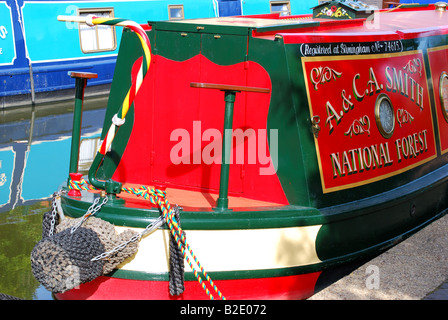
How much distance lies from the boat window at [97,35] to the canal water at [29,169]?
1.19 meters

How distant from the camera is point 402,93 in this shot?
17.7 feet

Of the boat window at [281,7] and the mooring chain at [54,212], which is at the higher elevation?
the boat window at [281,7]

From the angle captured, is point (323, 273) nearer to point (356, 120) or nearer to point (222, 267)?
point (222, 267)

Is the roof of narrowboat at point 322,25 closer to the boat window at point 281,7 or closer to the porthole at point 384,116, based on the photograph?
the porthole at point 384,116

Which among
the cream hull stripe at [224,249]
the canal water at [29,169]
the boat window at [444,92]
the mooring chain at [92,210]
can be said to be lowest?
the canal water at [29,169]

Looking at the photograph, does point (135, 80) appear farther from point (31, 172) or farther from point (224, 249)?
point (31, 172)

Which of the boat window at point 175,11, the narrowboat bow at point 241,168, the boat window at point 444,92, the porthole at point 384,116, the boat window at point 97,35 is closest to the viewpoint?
the narrowboat bow at point 241,168

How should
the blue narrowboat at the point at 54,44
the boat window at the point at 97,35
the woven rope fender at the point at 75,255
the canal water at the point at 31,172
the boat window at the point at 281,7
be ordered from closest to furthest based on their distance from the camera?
the woven rope fender at the point at 75,255 → the canal water at the point at 31,172 → the blue narrowboat at the point at 54,44 → the boat window at the point at 97,35 → the boat window at the point at 281,7

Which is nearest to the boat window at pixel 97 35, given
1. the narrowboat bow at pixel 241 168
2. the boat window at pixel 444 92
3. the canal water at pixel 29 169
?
the canal water at pixel 29 169

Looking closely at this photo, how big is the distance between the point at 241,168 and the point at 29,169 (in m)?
4.80

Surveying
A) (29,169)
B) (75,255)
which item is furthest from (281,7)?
(75,255)

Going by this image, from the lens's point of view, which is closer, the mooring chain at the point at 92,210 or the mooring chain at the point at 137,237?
the mooring chain at the point at 137,237

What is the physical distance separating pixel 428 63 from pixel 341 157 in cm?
180

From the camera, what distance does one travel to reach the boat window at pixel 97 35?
14.0 meters
